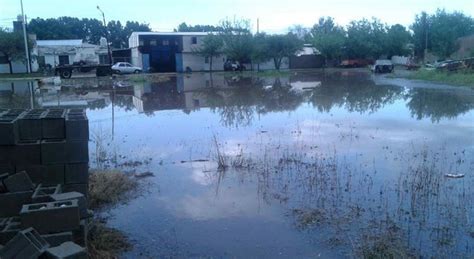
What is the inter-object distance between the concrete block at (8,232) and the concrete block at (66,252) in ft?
2.14

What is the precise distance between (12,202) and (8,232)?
2.29 feet

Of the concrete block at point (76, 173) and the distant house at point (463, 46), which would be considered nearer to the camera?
the concrete block at point (76, 173)

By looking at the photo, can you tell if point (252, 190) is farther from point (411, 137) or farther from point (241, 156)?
point (411, 137)

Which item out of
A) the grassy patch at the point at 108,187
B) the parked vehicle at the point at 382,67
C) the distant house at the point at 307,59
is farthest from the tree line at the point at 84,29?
the grassy patch at the point at 108,187

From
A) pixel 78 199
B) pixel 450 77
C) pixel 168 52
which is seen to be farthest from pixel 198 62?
pixel 78 199

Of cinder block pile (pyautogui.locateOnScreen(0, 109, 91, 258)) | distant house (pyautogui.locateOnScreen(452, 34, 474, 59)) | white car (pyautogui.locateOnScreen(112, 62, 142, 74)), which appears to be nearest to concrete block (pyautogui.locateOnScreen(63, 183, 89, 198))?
cinder block pile (pyautogui.locateOnScreen(0, 109, 91, 258))

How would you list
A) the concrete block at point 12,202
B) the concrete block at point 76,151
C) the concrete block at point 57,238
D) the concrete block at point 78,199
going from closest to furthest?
the concrete block at point 57,238
the concrete block at point 78,199
the concrete block at point 12,202
the concrete block at point 76,151

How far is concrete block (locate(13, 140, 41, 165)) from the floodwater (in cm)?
139

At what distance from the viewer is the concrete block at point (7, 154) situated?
550 centimetres

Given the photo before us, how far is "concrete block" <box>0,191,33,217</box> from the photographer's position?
5.01 meters

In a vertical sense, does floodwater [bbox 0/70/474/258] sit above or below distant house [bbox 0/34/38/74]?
below

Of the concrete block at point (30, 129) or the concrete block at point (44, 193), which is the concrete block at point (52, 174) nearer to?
the concrete block at point (44, 193)

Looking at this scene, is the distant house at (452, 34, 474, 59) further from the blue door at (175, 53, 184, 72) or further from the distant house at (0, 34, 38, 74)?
the distant house at (0, 34, 38, 74)

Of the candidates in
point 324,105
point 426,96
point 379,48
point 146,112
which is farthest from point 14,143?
point 379,48
